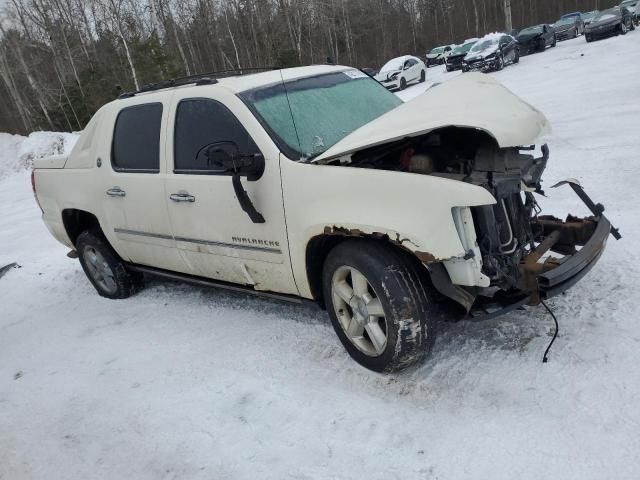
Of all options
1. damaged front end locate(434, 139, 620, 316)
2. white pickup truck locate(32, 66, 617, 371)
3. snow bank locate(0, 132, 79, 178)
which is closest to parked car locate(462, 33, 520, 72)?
snow bank locate(0, 132, 79, 178)

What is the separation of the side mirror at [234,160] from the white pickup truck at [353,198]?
0.4 inches

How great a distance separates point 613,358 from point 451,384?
0.90 m

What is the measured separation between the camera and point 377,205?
2795 mm

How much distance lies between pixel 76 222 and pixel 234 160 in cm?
316

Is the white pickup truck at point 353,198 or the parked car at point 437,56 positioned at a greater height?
the white pickup truck at point 353,198

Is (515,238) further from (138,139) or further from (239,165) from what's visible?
(138,139)

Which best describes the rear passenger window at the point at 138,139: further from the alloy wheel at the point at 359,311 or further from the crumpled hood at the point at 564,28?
the crumpled hood at the point at 564,28

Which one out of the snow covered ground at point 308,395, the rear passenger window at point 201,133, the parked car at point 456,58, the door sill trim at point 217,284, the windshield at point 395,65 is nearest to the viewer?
the snow covered ground at point 308,395

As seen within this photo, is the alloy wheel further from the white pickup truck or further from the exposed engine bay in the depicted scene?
the exposed engine bay

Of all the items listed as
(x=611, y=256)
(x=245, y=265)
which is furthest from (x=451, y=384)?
(x=611, y=256)

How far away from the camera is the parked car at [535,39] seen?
82.6 ft

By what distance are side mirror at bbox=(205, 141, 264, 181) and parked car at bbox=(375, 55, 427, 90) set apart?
2153 centimetres

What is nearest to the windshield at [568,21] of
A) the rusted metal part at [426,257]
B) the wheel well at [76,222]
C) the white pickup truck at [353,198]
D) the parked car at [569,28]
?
the parked car at [569,28]

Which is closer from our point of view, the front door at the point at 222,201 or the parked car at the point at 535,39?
the front door at the point at 222,201
